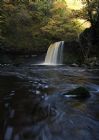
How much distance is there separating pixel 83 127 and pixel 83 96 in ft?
7.22

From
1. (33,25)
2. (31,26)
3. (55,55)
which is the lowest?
(55,55)

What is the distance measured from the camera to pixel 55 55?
19203 mm

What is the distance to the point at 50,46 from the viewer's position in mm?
19984

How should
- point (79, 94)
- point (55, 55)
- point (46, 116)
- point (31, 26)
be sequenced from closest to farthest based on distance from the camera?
point (46, 116)
point (79, 94)
point (55, 55)
point (31, 26)

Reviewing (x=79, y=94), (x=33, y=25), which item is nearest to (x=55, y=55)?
(x=33, y=25)

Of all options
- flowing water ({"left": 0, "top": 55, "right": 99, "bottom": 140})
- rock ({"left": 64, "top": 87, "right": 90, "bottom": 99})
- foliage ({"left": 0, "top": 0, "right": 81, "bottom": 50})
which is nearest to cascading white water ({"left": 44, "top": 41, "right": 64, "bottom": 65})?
foliage ({"left": 0, "top": 0, "right": 81, "bottom": 50})

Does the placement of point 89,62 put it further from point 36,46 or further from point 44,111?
point 44,111

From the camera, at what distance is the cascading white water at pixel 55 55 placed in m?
19.1

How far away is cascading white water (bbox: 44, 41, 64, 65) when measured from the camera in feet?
62.6

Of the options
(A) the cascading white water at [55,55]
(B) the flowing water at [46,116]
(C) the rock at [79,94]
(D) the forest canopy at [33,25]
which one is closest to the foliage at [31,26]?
(D) the forest canopy at [33,25]

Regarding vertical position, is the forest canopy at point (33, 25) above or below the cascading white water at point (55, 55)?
above

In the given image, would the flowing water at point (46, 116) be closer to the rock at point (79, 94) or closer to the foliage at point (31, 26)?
the rock at point (79, 94)

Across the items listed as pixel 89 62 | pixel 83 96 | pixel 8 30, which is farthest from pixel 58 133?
pixel 8 30

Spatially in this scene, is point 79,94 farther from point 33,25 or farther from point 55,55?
point 33,25
